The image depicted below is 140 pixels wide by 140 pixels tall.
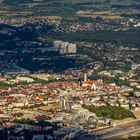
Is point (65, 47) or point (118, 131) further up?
point (118, 131)

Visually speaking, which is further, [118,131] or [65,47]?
[65,47]

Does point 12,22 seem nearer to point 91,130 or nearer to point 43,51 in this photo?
point 43,51

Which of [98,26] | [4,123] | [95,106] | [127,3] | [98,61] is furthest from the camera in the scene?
[127,3]

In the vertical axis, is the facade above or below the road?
below

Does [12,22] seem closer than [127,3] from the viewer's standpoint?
Yes

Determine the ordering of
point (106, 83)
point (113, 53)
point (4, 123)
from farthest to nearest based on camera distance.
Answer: point (113, 53)
point (106, 83)
point (4, 123)

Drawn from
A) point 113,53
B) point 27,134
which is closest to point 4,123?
point 27,134

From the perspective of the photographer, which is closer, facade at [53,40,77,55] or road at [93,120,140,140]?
road at [93,120,140,140]

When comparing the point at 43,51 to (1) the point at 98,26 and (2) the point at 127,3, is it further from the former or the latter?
(2) the point at 127,3

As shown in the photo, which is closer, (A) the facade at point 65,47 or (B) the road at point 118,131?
(B) the road at point 118,131

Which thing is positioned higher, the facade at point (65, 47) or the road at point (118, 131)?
the road at point (118, 131)
